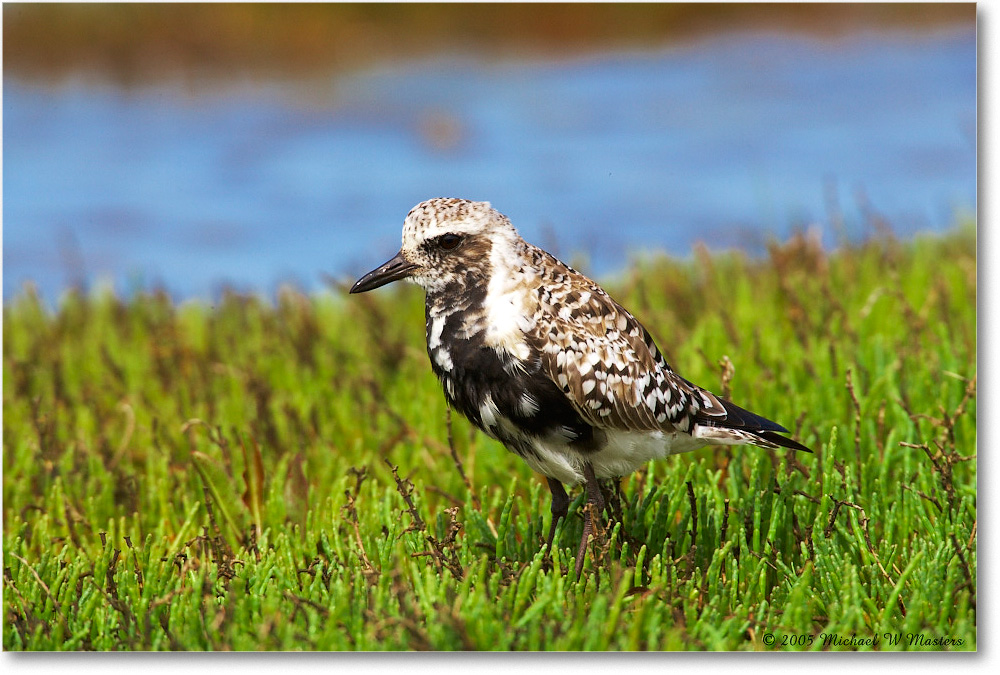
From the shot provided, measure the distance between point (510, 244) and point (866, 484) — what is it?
1686mm

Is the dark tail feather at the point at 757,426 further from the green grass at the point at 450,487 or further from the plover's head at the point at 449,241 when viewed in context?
the plover's head at the point at 449,241

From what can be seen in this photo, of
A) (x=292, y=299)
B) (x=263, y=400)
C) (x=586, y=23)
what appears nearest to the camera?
(x=586, y=23)

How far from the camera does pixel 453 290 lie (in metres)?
3.38

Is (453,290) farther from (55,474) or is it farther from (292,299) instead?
(292,299)

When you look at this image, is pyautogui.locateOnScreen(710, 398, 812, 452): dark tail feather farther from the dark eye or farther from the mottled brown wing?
the dark eye

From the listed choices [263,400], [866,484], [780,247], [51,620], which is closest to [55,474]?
[263,400]

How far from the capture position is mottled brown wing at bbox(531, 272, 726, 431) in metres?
3.31

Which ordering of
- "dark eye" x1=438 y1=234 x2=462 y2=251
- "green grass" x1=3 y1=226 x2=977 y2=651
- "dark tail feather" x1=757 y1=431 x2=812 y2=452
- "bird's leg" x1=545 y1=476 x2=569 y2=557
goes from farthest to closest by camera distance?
1. "bird's leg" x1=545 y1=476 x2=569 y2=557
2. "dark tail feather" x1=757 y1=431 x2=812 y2=452
3. "dark eye" x1=438 y1=234 x2=462 y2=251
4. "green grass" x1=3 y1=226 x2=977 y2=651

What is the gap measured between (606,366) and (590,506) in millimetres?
453

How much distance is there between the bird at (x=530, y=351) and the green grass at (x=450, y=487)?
306 mm

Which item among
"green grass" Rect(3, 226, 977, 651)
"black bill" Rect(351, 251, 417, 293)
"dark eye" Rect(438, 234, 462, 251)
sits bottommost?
"green grass" Rect(3, 226, 977, 651)

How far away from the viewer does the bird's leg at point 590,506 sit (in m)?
3.44

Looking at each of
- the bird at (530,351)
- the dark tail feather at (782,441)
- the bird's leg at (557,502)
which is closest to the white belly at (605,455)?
the bird at (530,351)

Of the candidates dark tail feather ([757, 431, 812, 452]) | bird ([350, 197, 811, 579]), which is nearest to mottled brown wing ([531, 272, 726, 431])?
bird ([350, 197, 811, 579])
